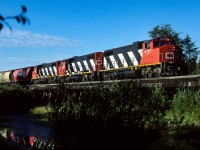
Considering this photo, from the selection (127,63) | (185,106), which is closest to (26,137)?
(185,106)

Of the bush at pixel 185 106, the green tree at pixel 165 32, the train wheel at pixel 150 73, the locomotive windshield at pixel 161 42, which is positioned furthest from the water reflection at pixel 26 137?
the green tree at pixel 165 32

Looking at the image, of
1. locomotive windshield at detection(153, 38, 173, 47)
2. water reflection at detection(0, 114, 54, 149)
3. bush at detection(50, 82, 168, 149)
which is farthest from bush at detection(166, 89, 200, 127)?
locomotive windshield at detection(153, 38, 173, 47)

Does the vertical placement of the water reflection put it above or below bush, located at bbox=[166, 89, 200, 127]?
below

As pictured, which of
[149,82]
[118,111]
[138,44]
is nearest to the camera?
[118,111]

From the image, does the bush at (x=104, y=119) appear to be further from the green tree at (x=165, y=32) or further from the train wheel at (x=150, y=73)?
the green tree at (x=165, y=32)

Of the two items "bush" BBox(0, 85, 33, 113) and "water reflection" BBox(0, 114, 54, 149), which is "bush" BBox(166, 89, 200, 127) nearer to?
"water reflection" BBox(0, 114, 54, 149)

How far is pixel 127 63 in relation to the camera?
2912 cm

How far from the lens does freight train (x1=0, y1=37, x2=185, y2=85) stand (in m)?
24.9

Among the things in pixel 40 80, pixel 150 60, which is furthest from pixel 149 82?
pixel 40 80

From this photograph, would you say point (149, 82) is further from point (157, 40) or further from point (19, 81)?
point (19, 81)

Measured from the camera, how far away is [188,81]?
50.5ft

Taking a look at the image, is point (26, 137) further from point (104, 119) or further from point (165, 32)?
point (165, 32)

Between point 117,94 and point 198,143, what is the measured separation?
3.11 meters

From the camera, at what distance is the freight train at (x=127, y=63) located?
24.9 metres
